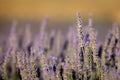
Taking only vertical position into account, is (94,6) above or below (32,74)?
above

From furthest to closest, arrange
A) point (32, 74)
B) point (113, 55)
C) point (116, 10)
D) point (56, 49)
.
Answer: point (116, 10), point (56, 49), point (113, 55), point (32, 74)

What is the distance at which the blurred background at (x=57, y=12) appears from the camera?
7.27 ft

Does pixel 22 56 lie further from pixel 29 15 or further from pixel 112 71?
pixel 29 15

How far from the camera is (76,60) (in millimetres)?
1279

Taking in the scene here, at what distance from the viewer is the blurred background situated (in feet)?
7.27

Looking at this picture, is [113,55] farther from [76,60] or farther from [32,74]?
[32,74]

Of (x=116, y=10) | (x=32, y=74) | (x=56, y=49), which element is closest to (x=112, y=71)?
(x=32, y=74)

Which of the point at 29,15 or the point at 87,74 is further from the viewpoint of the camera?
the point at 29,15

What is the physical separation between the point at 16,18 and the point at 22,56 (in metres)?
1.13

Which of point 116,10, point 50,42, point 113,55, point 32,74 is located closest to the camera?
point 32,74

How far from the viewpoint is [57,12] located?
230 cm

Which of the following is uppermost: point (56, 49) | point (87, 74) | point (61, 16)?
point (61, 16)

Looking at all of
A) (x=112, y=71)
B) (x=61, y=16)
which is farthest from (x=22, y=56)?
(x=61, y=16)

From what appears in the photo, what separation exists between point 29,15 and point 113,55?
3.19ft
